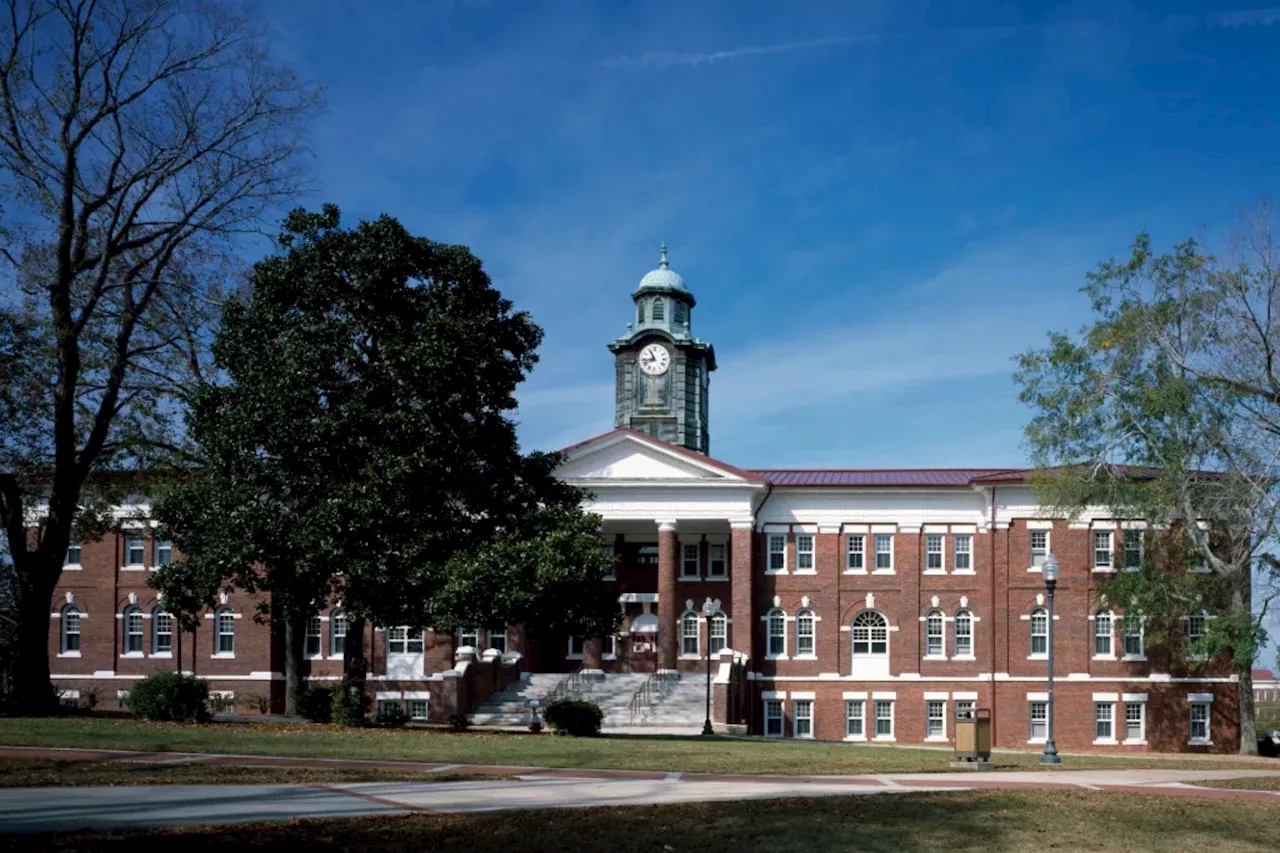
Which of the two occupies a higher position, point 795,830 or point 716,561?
point 716,561

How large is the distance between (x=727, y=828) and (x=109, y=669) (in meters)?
44.4

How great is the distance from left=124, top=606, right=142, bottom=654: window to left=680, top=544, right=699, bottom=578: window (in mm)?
21208

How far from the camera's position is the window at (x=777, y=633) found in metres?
54.6

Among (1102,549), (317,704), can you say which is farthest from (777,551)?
(317,704)

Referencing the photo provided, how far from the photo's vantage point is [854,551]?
55.2 metres

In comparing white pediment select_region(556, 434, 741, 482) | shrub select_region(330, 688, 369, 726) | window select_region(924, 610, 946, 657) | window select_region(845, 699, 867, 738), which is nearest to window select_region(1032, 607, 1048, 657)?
window select_region(924, 610, 946, 657)

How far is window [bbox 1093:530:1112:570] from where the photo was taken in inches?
2126

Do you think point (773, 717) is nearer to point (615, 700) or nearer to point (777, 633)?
point (777, 633)

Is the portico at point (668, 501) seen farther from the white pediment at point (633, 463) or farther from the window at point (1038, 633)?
the window at point (1038, 633)

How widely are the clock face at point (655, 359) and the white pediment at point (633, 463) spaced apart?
990cm

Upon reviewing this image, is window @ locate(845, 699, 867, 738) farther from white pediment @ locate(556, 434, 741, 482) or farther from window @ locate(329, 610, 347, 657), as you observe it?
window @ locate(329, 610, 347, 657)

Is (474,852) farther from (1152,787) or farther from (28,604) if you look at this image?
(28,604)

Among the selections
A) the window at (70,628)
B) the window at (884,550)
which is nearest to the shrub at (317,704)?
the window at (70,628)

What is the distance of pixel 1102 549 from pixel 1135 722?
661 centimetres
